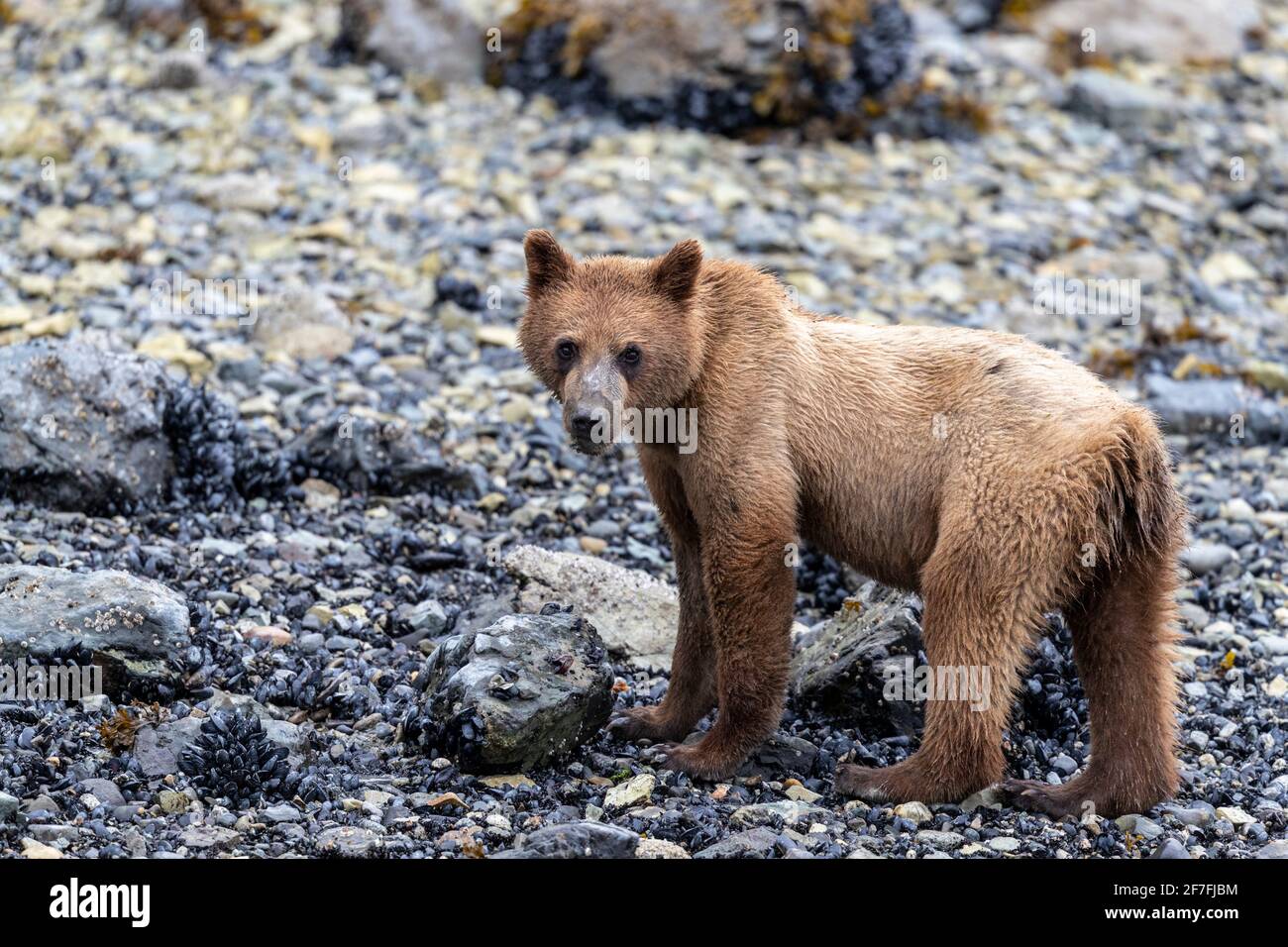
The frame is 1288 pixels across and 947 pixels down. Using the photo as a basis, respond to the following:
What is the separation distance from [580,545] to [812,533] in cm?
253

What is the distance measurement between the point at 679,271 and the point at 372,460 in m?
3.55

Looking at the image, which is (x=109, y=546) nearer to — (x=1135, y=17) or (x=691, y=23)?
(x=691, y=23)

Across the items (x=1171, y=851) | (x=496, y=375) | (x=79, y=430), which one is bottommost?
(x=1171, y=851)

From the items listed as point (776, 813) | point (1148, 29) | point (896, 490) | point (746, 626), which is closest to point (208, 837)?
point (776, 813)

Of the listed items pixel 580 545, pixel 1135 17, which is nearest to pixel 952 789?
pixel 580 545

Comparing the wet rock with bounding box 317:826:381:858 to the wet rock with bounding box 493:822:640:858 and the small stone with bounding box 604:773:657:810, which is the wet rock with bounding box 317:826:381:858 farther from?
the small stone with bounding box 604:773:657:810

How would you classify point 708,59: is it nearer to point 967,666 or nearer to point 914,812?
point 967,666

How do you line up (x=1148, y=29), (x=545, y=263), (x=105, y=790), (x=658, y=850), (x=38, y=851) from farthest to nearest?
(x=1148, y=29)
(x=545, y=263)
(x=105, y=790)
(x=658, y=850)
(x=38, y=851)

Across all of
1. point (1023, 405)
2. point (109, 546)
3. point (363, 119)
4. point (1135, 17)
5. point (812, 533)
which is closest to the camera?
point (1023, 405)

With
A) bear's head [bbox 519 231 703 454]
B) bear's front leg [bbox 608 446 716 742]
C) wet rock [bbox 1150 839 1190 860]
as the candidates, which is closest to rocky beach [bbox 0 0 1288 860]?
wet rock [bbox 1150 839 1190 860]

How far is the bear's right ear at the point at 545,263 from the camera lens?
282 inches

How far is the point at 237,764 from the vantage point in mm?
6488

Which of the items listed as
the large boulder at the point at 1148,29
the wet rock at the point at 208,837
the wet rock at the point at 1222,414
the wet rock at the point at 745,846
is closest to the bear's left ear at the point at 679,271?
the wet rock at the point at 745,846
